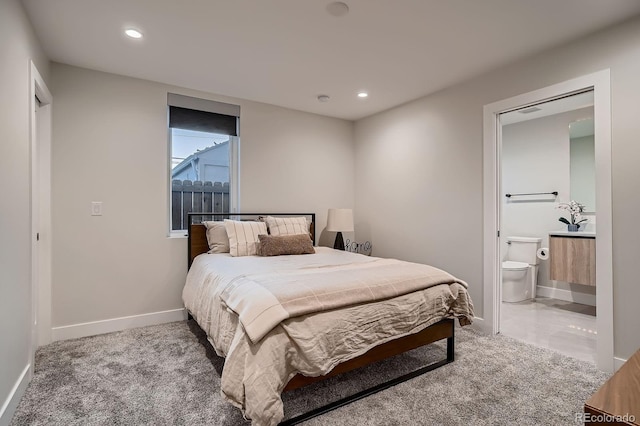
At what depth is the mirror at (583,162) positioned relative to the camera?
13.1ft

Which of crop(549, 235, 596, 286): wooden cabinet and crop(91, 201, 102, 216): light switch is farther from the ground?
crop(91, 201, 102, 216): light switch

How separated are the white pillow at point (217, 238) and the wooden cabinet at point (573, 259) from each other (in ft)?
12.6

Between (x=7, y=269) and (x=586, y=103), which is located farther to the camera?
(x=586, y=103)

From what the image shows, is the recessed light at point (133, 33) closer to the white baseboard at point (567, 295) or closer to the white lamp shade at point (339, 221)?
the white lamp shade at point (339, 221)

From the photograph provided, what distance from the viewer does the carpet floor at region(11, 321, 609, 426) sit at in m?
1.75

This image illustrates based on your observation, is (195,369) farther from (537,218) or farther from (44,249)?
(537,218)

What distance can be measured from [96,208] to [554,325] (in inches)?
181

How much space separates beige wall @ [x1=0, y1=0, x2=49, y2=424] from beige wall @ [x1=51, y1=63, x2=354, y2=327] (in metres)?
0.76

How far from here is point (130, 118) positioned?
124 inches

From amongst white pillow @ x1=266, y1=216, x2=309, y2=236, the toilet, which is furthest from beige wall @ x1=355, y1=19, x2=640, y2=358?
the toilet

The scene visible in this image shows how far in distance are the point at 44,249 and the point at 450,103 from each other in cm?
406

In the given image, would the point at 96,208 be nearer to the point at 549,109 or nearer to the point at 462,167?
the point at 462,167

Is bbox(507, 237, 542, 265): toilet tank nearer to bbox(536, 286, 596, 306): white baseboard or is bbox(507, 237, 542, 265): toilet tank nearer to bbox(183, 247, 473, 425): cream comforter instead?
bbox(536, 286, 596, 306): white baseboard

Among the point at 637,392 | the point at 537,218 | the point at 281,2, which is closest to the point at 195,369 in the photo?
the point at 637,392
